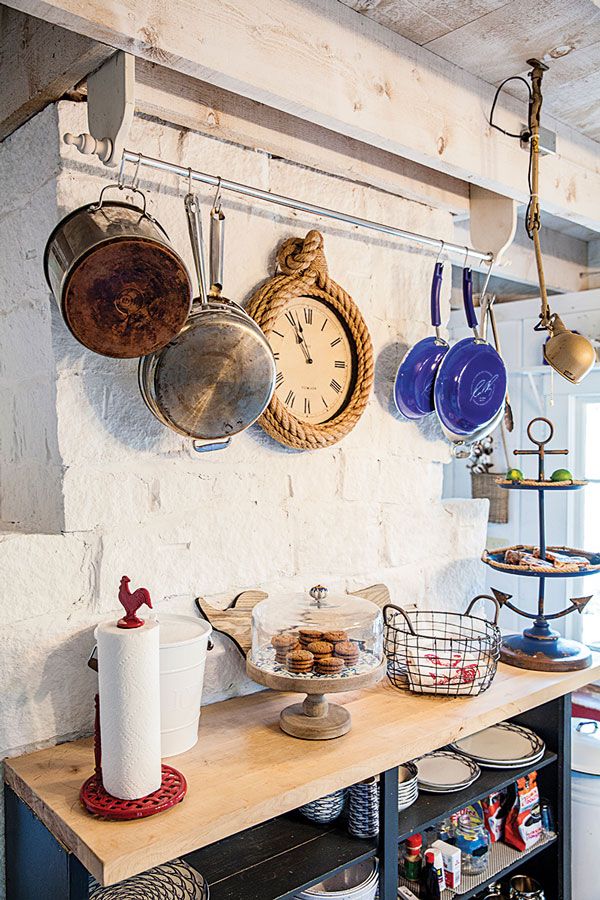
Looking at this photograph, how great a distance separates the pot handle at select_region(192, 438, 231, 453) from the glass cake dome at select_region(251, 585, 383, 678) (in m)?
0.30

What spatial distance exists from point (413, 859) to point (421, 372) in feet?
3.45

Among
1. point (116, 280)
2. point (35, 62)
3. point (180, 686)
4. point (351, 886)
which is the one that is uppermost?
point (35, 62)

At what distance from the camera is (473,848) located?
162cm

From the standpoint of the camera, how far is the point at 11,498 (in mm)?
1510

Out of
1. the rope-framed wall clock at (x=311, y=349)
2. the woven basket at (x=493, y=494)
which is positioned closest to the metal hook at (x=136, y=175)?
the rope-framed wall clock at (x=311, y=349)

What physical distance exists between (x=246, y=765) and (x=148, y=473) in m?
0.53

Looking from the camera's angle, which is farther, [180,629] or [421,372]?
[421,372]

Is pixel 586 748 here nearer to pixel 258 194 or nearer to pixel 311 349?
pixel 311 349

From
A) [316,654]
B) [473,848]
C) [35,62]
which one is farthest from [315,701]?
[35,62]

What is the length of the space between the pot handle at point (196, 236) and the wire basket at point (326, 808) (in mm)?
880

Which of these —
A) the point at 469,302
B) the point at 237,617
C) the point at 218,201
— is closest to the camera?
the point at 218,201

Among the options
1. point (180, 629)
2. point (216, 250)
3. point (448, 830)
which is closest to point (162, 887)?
point (180, 629)

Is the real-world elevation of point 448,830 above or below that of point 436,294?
below

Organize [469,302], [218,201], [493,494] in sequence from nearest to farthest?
[218,201] < [469,302] < [493,494]
